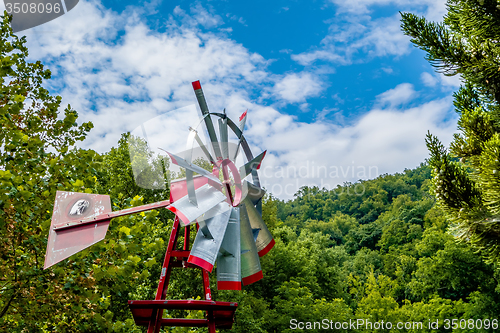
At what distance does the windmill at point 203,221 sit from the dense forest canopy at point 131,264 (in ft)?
3.41

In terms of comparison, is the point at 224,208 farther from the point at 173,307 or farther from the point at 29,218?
the point at 29,218

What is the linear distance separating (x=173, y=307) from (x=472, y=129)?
14.0ft

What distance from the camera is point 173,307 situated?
4625mm

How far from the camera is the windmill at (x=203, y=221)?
442 cm

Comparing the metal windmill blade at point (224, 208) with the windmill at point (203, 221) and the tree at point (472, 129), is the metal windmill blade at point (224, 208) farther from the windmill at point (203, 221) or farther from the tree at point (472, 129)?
the tree at point (472, 129)

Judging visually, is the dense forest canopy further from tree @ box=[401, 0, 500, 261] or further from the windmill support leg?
the windmill support leg

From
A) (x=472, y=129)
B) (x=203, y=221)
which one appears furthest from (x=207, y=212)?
(x=472, y=129)

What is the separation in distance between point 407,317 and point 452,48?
73.0ft

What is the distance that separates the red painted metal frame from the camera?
4.59 metres

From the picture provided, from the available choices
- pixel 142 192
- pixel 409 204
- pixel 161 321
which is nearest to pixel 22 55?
pixel 161 321

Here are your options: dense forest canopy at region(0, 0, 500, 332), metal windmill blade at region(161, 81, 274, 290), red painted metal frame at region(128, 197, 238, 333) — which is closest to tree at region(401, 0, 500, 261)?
dense forest canopy at region(0, 0, 500, 332)

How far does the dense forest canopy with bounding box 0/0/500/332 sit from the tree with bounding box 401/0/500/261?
18cm

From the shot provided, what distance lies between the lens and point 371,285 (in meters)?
26.6

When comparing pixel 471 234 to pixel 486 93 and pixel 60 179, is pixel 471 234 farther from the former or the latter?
pixel 60 179
